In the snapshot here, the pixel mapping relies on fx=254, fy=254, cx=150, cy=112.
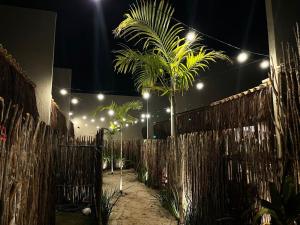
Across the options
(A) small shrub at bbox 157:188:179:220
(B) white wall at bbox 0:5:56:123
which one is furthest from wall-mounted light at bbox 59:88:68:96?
(A) small shrub at bbox 157:188:179:220

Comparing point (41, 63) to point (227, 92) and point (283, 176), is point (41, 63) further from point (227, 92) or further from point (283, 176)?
point (227, 92)

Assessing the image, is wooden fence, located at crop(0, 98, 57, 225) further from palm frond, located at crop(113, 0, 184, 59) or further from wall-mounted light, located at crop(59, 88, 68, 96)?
wall-mounted light, located at crop(59, 88, 68, 96)

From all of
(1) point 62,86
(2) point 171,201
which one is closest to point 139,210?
(2) point 171,201

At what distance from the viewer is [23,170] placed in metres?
2.20

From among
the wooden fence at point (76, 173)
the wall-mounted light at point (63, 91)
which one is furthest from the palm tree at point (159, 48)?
the wall-mounted light at point (63, 91)

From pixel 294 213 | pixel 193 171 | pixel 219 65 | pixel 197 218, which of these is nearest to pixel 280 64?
pixel 294 213

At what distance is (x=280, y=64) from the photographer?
10.3 feet

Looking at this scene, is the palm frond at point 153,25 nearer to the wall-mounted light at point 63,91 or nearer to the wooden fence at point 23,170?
the wooden fence at point 23,170

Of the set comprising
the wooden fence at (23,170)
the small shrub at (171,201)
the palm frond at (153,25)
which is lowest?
the small shrub at (171,201)

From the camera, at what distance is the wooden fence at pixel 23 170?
1791 millimetres

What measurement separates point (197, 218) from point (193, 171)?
0.78m

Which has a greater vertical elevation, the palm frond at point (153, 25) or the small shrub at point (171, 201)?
the palm frond at point (153, 25)

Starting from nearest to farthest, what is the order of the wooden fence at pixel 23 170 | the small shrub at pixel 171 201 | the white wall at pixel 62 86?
1. the wooden fence at pixel 23 170
2. the small shrub at pixel 171 201
3. the white wall at pixel 62 86

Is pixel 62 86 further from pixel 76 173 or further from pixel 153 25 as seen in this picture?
pixel 153 25
